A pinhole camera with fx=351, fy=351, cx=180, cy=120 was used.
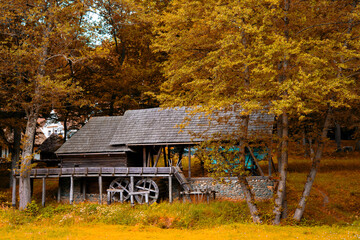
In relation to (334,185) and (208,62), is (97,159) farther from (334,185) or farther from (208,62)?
(334,185)

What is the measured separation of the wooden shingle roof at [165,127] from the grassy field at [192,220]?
15.4 ft

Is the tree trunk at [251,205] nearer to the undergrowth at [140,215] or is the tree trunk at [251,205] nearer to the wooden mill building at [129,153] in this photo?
the undergrowth at [140,215]

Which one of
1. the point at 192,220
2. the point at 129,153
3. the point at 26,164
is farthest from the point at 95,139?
the point at 192,220

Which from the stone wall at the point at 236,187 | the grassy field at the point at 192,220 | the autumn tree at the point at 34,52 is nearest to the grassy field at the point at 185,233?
the grassy field at the point at 192,220

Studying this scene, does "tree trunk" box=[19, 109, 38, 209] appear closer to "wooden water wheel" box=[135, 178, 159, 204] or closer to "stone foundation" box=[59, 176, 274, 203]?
"stone foundation" box=[59, 176, 274, 203]

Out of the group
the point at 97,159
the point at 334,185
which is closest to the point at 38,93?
the point at 97,159

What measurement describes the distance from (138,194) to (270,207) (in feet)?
29.0

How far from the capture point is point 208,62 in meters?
18.2

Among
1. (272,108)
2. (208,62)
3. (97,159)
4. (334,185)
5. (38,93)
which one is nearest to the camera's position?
(272,108)

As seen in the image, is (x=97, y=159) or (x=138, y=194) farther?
(x=97, y=159)

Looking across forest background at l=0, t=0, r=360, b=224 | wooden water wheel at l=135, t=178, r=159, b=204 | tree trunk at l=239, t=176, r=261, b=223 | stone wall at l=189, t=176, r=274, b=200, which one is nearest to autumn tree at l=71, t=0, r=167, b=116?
forest background at l=0, t=0, r=360, b=224

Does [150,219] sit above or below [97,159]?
below

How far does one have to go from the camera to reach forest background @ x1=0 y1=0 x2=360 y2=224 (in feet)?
52.6

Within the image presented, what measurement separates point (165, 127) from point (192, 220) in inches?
320
